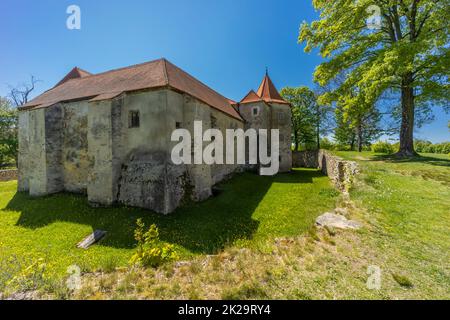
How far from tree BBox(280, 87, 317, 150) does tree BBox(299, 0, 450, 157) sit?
16301 millimetres

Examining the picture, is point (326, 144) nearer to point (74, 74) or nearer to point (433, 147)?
point (433, 147)

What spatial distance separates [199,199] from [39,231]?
292 inches

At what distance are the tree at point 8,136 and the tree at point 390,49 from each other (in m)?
38.7

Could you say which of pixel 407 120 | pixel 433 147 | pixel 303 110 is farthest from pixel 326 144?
pixel 407 120

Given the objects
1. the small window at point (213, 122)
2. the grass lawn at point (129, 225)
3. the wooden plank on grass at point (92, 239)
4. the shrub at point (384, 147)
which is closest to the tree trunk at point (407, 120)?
the grass lawn at point (129, 225)

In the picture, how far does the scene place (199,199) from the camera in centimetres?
1084

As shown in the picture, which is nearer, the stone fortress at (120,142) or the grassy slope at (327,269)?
the grassy slope at (327,269)

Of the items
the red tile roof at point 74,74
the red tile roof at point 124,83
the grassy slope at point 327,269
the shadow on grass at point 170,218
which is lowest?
the shadow on grass at point 170,218

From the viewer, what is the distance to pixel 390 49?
11070 mm

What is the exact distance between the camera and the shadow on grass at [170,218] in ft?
23.9

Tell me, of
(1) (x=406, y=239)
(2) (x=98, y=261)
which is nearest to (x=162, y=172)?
(2) (x=98, y=261)

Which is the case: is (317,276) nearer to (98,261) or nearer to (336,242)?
(336,242)

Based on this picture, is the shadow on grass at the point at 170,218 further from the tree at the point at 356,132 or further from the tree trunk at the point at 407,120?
the tree at the point at 356,132

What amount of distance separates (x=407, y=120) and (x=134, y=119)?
18.0m
